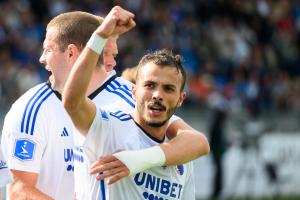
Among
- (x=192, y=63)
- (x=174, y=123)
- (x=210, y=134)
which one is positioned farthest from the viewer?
(x=192, y=63)

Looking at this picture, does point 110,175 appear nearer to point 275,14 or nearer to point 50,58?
point 50,58

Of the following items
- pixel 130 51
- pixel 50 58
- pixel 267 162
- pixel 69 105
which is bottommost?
pixel 69 105

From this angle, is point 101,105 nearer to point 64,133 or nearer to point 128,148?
point 64,133

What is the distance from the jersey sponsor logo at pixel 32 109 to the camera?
18.2 feet

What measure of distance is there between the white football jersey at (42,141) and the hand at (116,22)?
125 centimetres

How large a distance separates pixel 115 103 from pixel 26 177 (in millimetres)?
705

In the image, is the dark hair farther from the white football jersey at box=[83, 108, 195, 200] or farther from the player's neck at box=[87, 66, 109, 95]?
the player's neck at box=[87, 66, 109, 95]

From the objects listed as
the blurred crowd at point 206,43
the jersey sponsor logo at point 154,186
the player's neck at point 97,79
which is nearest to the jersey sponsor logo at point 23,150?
the player's neck at point 97,79

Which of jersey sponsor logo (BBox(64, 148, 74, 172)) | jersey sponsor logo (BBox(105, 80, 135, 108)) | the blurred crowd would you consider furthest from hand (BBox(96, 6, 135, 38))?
the blurred crowd

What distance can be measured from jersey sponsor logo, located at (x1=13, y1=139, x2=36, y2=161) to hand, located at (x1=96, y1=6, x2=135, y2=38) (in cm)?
127

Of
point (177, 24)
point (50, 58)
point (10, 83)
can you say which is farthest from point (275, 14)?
point (50, 58)

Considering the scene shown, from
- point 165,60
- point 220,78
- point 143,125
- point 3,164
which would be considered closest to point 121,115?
point 143,125

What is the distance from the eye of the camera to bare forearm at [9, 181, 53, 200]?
210 inches

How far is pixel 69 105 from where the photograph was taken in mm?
4477
